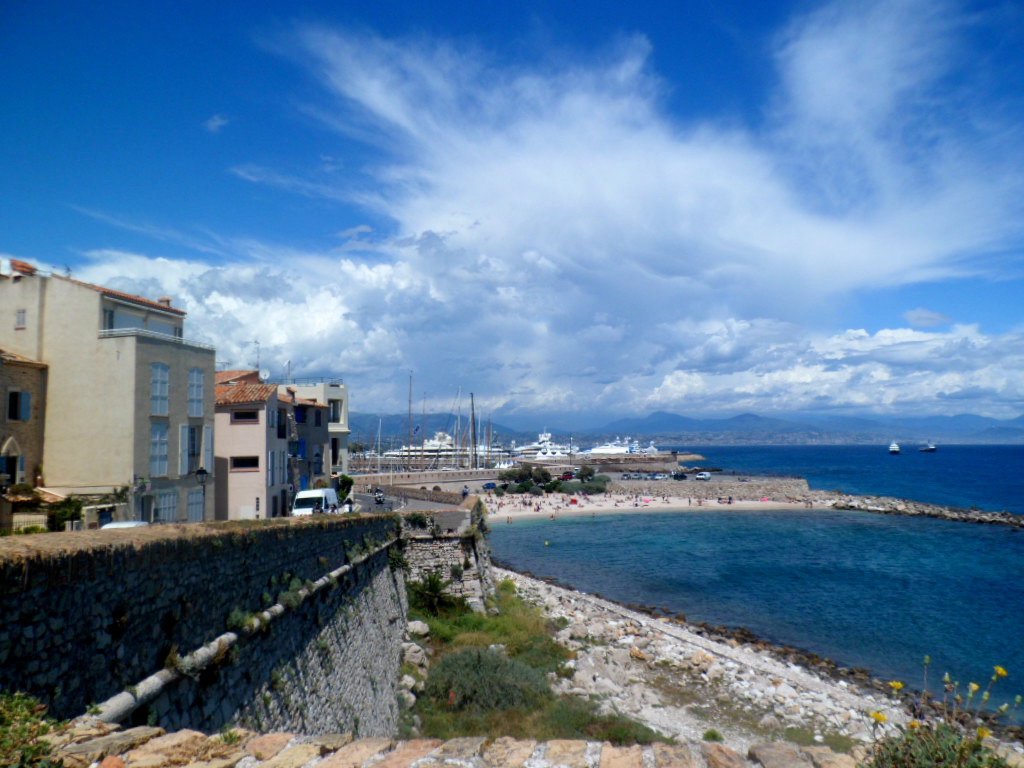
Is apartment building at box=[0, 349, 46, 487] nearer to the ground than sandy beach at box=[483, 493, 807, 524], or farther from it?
farther from it

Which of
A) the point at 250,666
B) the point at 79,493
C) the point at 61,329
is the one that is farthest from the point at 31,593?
the point at 61,329

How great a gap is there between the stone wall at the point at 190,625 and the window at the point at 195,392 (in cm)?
1036

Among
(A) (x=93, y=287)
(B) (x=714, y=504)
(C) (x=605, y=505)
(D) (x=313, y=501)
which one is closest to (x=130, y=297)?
(A) (x=93, y=287)

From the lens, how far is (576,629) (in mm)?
28312

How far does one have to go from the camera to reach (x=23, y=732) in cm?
487

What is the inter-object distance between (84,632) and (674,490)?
9553cm

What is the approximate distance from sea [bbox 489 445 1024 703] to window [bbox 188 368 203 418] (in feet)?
81.1

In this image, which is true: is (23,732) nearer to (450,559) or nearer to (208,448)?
(208,448)

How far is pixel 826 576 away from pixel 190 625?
45.1 metres

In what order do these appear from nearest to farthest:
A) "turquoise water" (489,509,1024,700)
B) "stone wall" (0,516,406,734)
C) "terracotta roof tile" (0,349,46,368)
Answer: "stone wall" (0,516,406,734) → "terracotta roof tile" (0,349,46,368) → "turquoise water" (489,509,1024,700)

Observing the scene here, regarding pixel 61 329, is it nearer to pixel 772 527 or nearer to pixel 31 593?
pixel 31 593

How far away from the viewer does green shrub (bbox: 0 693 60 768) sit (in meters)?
4.52

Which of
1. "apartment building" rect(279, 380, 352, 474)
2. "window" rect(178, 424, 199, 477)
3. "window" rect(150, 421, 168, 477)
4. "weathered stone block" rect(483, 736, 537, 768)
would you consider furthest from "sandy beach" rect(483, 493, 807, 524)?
"weathered stone block" rect(483, 736, 537, 768)

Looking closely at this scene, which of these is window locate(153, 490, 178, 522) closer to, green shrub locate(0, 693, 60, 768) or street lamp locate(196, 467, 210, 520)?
street lamp locate(196, 467, 210, 520)
